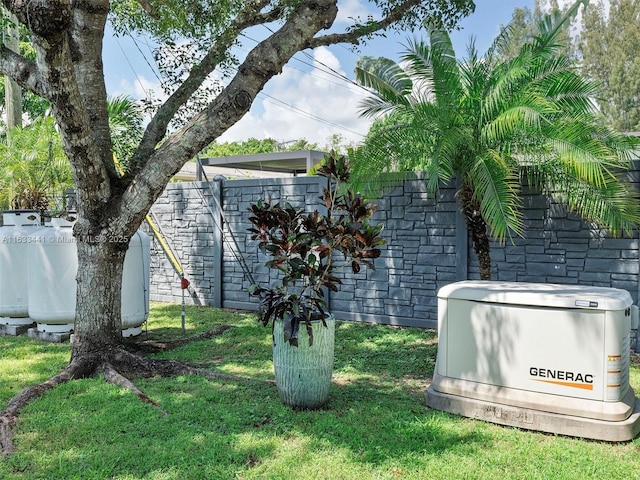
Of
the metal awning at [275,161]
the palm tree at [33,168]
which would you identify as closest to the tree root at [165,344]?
the palm tree at [33,168]

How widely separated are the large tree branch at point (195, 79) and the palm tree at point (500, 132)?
1564 mm

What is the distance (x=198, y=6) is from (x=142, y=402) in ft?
16.7

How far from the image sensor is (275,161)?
17.6 metres

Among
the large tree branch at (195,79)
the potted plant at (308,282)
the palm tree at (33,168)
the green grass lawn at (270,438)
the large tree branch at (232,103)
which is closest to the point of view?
the green grass lawn at (270,438)

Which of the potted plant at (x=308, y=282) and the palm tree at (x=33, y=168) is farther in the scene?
the palm tree at (x=33, y=168)

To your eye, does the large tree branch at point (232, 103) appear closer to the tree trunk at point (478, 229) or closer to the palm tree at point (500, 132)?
the palm tree at point (500, 132)

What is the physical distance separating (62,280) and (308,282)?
3.92 m

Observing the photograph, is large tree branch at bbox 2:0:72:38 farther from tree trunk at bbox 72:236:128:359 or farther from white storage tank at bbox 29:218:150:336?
white storage tank at bbox 29:218:150:336

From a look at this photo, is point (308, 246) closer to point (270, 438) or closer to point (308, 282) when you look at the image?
point (308, 282)

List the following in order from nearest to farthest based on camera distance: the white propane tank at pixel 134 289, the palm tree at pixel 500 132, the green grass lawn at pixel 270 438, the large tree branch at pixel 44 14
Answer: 1. the green grass lawn at pixel 270 438
2. the large tree branch at pixel 44 14
3. the palm tree at pixel 500 132
4. the white propane tank at pixel 134 289

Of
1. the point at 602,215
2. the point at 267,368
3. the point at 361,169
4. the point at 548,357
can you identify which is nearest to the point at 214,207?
the point at 361,169

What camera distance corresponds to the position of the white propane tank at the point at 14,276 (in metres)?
7.84

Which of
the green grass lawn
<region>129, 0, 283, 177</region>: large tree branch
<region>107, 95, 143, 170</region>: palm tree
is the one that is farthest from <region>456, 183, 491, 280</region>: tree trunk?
<region>107, 95, 143, 170</region>: palm tree

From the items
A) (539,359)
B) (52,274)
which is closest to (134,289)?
(52,274)
